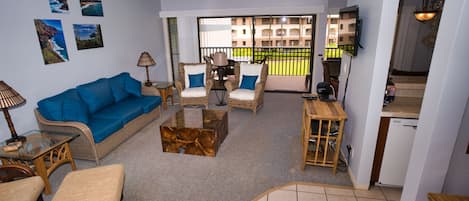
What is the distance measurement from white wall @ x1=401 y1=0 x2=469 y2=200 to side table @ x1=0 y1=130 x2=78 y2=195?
3.29m

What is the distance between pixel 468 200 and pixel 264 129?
9.64ft

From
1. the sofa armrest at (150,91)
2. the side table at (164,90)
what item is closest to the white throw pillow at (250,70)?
the side table at (164,90)

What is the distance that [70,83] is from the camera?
12.4 feet

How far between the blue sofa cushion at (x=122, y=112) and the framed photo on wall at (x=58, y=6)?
1560mm

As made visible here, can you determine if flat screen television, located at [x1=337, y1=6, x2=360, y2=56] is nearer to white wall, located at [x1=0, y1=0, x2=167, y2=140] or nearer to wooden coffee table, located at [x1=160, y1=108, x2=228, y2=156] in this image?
wooden coffee table, located at [x1=160, y1=108, x2=228, y2=156]

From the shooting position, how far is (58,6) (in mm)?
3521

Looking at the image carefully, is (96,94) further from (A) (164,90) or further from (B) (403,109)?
(B) (403,109)

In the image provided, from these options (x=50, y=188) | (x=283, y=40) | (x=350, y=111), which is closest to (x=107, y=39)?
(x=50, y=188)

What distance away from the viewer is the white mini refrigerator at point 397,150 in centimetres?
227

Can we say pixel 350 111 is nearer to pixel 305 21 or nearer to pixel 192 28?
pixel 192 28

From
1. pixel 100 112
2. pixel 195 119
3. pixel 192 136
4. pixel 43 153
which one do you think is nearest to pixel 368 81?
pixel 192 136

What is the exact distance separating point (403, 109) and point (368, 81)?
0.42 m

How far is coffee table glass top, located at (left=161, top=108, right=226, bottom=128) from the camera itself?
132 inches

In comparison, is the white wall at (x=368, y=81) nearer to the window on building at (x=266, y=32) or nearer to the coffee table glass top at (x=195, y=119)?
the coffee table glass top at (x=195, y=119)
